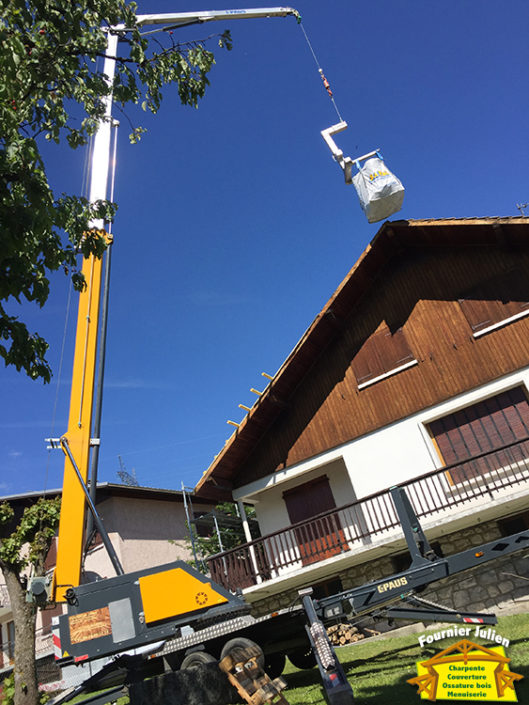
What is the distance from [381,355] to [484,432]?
357 cm

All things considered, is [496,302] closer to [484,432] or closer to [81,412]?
[484,432]

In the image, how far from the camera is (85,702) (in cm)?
743

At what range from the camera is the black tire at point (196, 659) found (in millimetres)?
9079

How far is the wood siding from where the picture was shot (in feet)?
45.3

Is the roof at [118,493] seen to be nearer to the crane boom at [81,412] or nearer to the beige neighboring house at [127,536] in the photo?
the beige neighboring house at [127,536]

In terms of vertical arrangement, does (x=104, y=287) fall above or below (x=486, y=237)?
below

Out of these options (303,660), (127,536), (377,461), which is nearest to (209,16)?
(377,461)

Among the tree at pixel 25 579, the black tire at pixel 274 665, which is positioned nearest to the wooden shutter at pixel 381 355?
the black tire at pixel 274 665

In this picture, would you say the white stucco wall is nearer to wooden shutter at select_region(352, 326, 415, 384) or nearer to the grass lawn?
wooden shutter at select_region(352, 326, 415, 384)

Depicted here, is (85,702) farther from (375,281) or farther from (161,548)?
(161,548)

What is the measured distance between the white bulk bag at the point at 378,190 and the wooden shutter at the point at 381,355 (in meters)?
3.64

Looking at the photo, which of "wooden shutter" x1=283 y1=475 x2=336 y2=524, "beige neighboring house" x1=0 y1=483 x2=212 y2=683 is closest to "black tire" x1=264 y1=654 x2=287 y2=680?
"wooden shutter" x1=283 y1=475 x2=336 y2=524

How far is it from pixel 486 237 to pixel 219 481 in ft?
35.1

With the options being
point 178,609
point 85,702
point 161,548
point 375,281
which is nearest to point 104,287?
point 178,609
